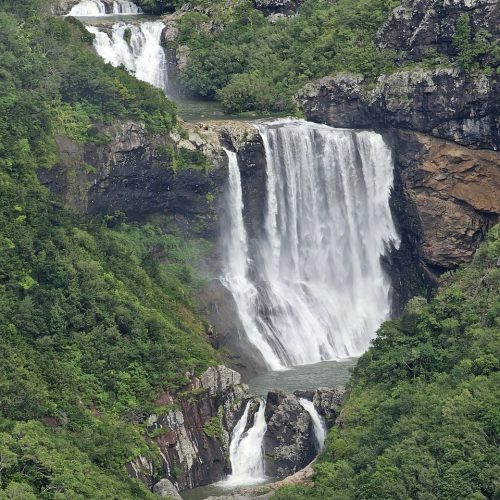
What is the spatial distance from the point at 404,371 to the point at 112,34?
32876 millimetres

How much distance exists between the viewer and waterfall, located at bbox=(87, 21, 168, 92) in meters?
86.9

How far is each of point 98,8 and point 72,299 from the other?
108 ft

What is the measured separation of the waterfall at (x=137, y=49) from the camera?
86.9 meters

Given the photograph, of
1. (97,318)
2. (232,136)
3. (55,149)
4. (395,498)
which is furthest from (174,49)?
(395,498)

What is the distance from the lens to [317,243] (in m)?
81.5

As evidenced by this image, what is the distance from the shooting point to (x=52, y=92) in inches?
2918

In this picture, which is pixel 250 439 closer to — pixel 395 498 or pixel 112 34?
pixel 395 498

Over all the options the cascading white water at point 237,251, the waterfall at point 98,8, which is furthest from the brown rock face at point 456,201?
the waterfall at point 98,8

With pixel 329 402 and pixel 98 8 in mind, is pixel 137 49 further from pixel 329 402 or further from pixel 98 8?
pixel 329 402

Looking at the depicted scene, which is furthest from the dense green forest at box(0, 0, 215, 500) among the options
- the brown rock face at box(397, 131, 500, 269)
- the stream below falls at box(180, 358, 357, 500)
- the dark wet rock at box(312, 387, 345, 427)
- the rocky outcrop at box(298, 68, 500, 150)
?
the brown rock face at box(397, 131, 500, 269)

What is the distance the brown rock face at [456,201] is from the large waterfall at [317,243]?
105 inches

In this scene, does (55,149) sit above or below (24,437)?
above

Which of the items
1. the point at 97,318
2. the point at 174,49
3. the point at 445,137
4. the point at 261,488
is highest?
the point at 174,49

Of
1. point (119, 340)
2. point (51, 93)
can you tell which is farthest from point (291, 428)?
point (51, 93)
